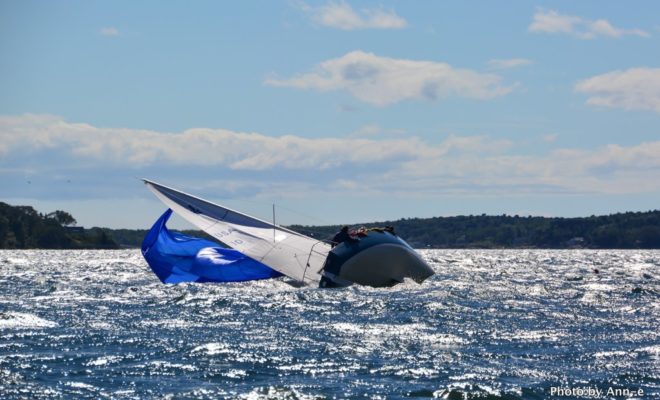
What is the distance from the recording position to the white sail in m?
40.9

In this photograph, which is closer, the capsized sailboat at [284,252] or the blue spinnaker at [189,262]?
the capsized sailboat at [284,252]

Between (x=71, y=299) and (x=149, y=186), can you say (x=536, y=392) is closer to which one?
(x=71, y=299)

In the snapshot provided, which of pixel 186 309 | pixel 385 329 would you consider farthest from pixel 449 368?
pixel 186 309

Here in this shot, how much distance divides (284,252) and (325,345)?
19330mm

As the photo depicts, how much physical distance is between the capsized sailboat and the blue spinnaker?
42mm

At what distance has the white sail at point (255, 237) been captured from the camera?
40.9 metres

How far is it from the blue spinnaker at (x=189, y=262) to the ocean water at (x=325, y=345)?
527cm

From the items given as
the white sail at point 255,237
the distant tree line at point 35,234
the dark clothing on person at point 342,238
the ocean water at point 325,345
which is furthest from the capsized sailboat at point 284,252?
the distant tree line at point 35,234

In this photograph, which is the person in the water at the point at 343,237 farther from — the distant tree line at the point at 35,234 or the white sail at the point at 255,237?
the distant tree line at the point at 35,234

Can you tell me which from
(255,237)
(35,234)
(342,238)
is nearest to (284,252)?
(255,237)

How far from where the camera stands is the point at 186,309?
30359 mm

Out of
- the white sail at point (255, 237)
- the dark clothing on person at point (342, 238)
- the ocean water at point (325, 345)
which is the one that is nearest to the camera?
the ocean water at point (325, 345)

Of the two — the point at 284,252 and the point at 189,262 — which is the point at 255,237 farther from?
the point at 189,262

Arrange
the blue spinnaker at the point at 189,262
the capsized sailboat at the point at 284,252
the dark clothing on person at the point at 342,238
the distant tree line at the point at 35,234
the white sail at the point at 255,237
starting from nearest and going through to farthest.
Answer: the capsized sailboat at the point at 284,252
the dark clothing on person at the point at 342,238
the white sail at the point at 255,237
the blue spinnaker at the point at 189,262
the distant tree line at the point at 35,234
